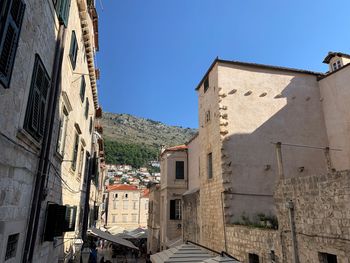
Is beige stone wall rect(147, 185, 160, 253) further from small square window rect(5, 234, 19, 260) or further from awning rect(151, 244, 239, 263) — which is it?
small square window rect(5, 234, 19, 260)

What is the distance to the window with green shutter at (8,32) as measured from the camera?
12.2 ft

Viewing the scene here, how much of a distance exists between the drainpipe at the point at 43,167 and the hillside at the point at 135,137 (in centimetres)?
11817

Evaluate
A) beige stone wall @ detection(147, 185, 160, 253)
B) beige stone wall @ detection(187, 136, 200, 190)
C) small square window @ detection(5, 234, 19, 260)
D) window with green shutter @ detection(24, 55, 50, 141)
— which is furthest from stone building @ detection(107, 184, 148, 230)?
small square window @ detection(5, 234, 19, 260)

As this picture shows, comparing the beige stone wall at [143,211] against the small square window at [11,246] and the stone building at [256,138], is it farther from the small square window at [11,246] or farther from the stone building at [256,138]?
the small square window at [11,246]

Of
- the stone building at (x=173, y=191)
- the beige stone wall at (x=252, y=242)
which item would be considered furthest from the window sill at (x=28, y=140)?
the stone building at (x=173, y=191)

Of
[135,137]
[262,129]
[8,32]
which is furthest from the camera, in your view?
[135,137]

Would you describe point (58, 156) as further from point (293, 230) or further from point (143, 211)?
point (143, 211)

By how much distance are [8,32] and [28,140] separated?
228 centimetres

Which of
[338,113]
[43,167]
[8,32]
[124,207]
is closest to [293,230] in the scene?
[43,167]

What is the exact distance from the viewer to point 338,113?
16.2 metres

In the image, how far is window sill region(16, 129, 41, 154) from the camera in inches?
198

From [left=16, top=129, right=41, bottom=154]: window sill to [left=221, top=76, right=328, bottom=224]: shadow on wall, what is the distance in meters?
10.3

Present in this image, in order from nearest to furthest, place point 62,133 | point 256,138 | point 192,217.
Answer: point 62,133 < point 256,138 < point 192,217

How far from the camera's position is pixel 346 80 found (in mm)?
15586
